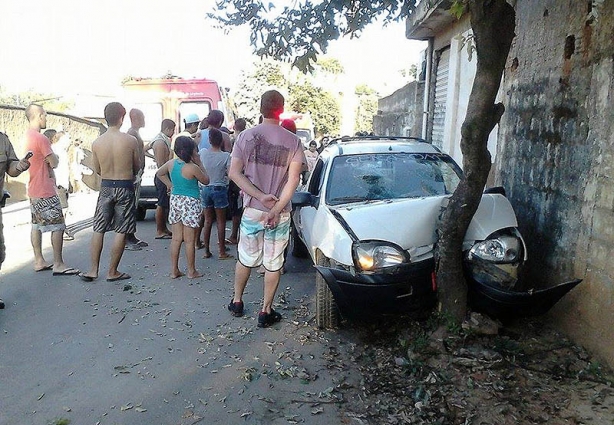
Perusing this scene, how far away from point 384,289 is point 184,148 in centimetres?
321

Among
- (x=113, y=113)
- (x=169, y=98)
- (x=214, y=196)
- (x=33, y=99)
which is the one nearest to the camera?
(x=113, y=113)

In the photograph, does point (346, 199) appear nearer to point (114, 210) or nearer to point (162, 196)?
point (114, 210)

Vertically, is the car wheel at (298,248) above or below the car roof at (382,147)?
below

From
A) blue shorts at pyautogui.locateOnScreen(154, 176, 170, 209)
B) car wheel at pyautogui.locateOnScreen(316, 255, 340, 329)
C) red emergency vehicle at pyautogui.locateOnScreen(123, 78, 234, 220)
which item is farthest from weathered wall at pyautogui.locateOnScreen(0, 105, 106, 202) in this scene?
car wheel at pyautogui.locateOnScreen(316, 255, 340, 329)

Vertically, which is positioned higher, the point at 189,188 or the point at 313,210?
the point at 189,188

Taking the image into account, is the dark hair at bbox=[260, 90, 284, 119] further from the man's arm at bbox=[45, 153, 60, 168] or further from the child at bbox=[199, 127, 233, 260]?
the man's arm at bbox=[45, 153, 60, 168]

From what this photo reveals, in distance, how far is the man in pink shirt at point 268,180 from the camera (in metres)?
4.78

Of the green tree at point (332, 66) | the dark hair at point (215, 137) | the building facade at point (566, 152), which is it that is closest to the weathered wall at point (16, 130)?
the dark hair at point (215, 137)

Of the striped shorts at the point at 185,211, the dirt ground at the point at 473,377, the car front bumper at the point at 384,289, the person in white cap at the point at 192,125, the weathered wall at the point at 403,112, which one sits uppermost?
the weathered wall at the point at 403,112

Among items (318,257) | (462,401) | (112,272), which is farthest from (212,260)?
(462,401)

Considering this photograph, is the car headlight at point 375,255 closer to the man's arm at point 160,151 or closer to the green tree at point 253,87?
the man's arm at point 160,151

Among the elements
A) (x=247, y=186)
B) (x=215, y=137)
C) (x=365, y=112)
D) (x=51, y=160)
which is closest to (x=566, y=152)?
(x=247, y=186)

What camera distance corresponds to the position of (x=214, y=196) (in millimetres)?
7434

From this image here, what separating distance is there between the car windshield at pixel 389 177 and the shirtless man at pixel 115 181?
238 centimetres
